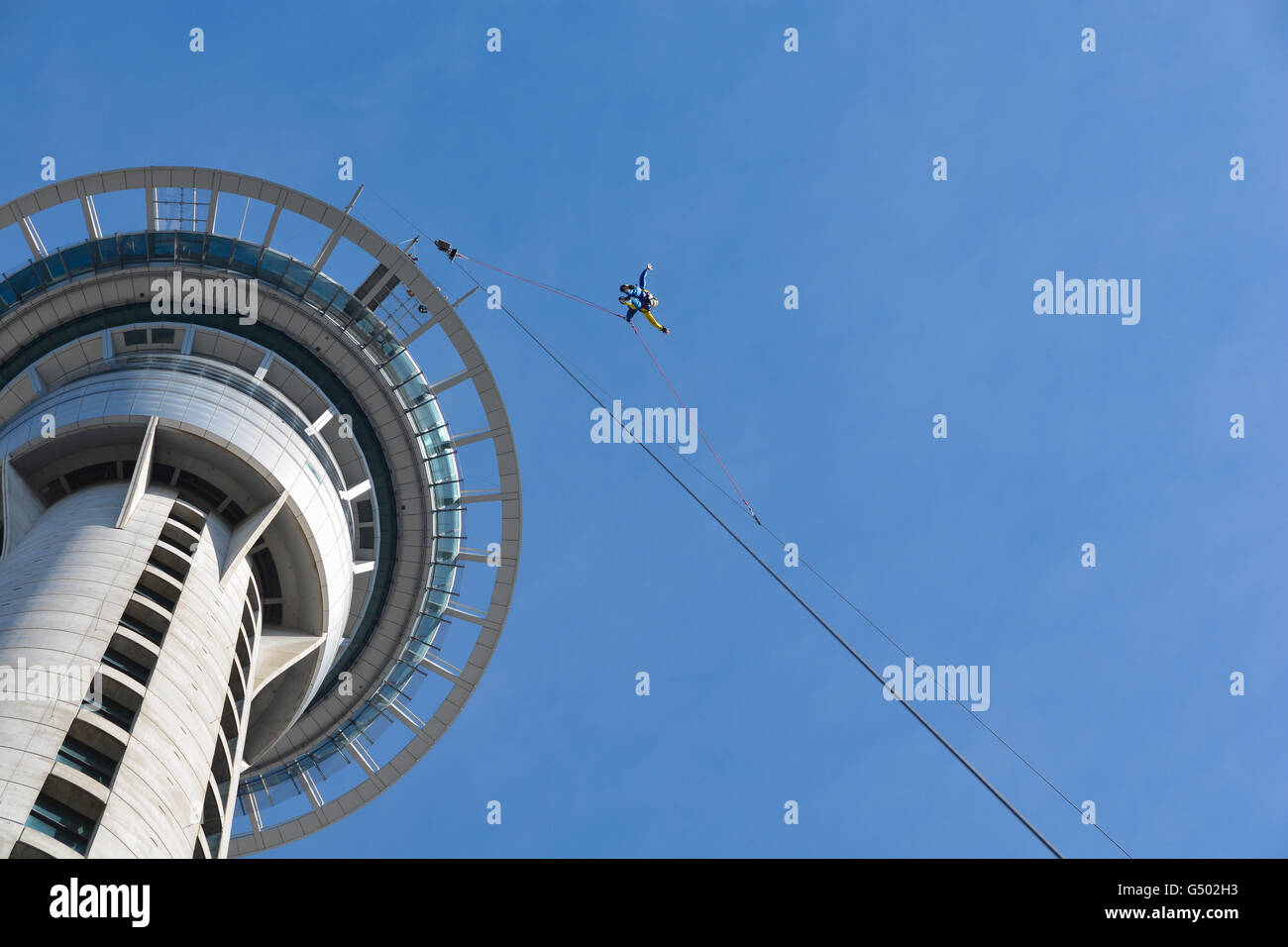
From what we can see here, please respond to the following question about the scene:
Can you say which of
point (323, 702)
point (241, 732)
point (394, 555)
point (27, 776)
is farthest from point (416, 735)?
point (27, 776)

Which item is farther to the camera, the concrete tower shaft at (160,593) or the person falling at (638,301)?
the person falling at (638,301)

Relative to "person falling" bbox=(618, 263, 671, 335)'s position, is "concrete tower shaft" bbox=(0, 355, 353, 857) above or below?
below

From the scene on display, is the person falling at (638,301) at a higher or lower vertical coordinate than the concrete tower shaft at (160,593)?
higher

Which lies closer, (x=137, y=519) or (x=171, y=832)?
(x=171, y=832)

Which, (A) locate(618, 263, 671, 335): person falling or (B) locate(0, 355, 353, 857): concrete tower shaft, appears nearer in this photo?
(B) locate(0, 355, 353, 857): concrete tower shaft

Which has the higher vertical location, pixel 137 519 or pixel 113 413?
pixel 113 413
